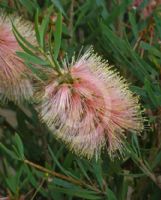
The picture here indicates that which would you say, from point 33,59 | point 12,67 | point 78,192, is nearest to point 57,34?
point 33,59

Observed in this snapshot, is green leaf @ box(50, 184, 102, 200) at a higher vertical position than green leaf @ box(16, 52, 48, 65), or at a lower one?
lower

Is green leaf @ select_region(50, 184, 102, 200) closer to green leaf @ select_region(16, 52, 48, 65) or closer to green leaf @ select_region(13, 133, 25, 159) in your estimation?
green leaf @ select_region(13, 133, 25, 159)

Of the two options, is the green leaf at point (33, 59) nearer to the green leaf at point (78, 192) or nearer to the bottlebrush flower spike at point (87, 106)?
the bottlebrush flower spike at point (87, 106)

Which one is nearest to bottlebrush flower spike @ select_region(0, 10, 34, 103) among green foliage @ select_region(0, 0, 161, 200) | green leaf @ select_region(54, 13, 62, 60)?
green foliage @ select_region(0, 0, 161, 200)

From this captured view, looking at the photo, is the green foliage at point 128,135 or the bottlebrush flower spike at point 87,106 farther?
the green foliage at point 128,135

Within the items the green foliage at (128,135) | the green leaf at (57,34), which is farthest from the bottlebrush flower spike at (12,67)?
the green leaf at (57,34)

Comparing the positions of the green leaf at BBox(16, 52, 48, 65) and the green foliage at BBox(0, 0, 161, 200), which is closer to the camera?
the green leaf at BBox(16, 52, 48, 65)

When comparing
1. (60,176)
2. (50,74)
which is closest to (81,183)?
(60,176)
